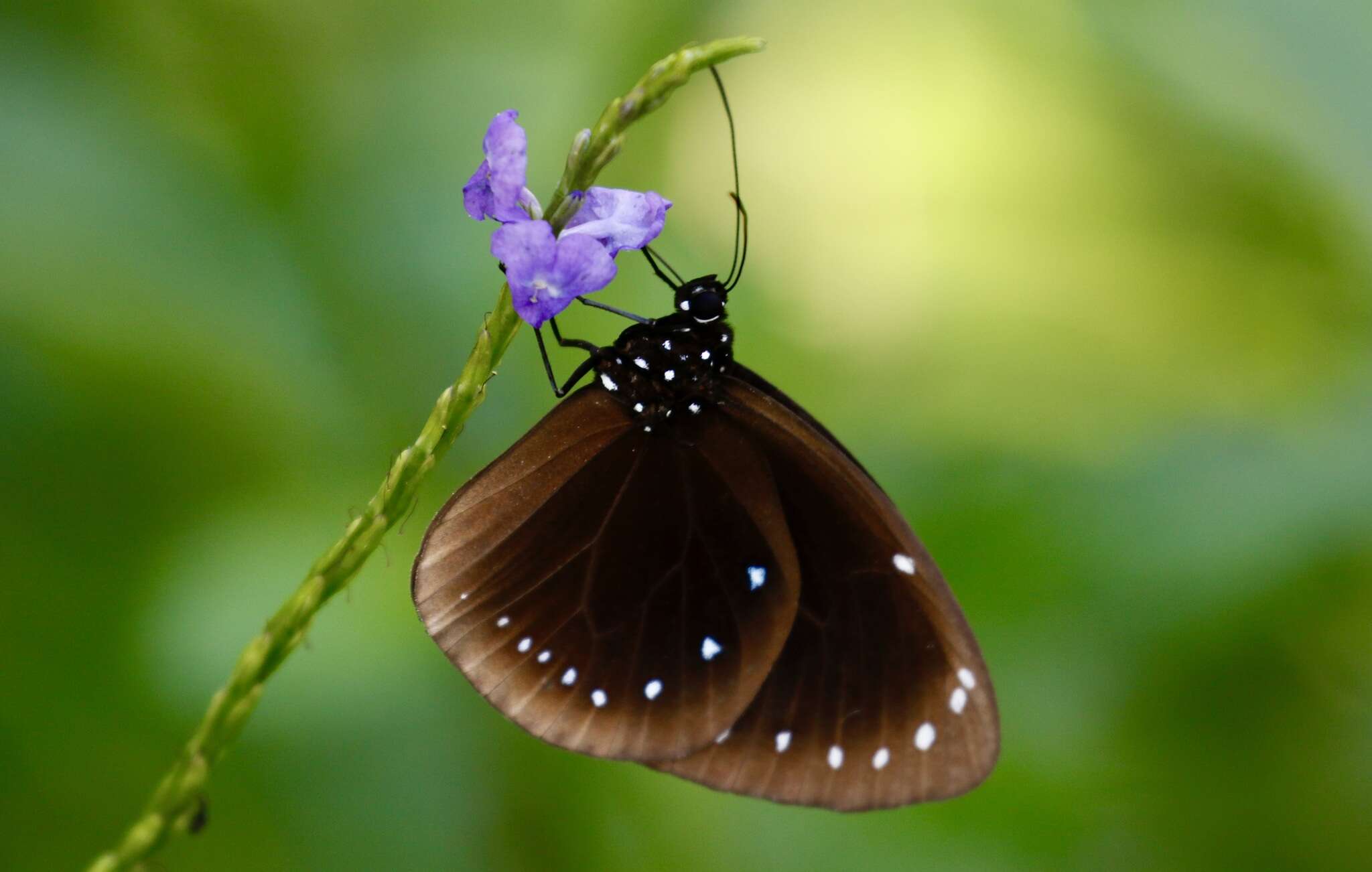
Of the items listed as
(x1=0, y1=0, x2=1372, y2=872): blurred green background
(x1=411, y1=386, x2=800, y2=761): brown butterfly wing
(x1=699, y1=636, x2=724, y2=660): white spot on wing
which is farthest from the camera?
(x1=0, y1=0, x2=1372, y2=872): blurred green background

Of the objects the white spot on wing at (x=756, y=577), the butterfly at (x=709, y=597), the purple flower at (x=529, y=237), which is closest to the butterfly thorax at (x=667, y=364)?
the butterfly at (x=709, y=597)

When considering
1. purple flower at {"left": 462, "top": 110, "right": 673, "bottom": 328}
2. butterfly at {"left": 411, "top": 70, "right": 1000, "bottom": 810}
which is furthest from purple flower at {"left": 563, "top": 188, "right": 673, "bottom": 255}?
butterfly at {"left": 411, "top": 70, "right": 1000, "bottom": 810}

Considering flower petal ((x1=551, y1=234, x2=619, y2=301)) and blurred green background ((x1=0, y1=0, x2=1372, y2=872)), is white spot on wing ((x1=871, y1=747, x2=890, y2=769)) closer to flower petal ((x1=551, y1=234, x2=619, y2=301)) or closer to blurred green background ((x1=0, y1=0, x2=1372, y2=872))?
blurred green background ((x1=0, y1=0, x2=1372, y2=872))

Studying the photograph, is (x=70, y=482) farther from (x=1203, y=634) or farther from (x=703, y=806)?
(x=1203, y=634)

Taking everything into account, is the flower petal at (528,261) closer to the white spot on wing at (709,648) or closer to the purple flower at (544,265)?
the purple flower at (544,265)

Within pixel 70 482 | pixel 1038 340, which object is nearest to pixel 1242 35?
pixel 1038 340

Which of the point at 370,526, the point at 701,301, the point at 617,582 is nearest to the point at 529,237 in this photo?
the point at 370,526
